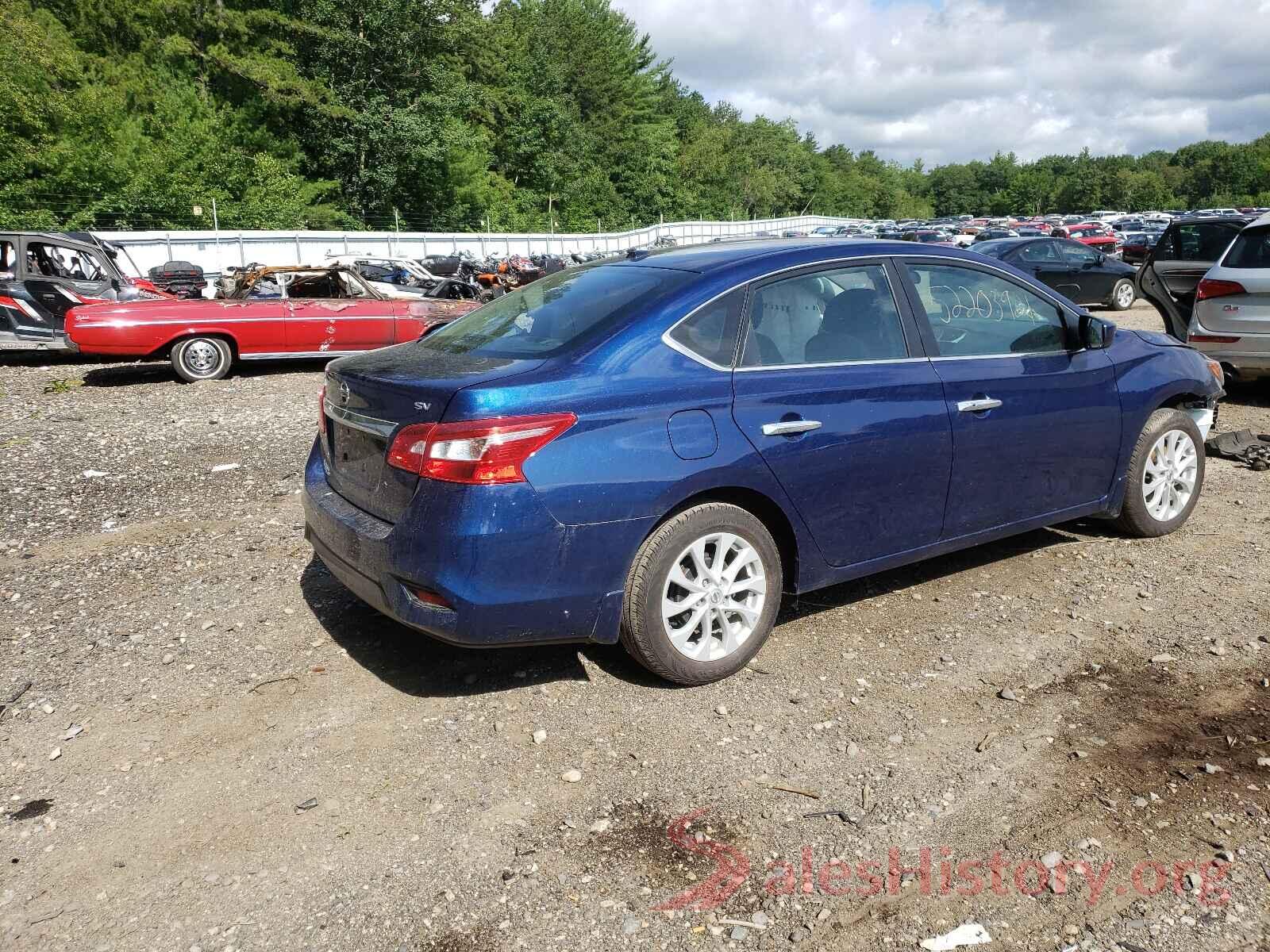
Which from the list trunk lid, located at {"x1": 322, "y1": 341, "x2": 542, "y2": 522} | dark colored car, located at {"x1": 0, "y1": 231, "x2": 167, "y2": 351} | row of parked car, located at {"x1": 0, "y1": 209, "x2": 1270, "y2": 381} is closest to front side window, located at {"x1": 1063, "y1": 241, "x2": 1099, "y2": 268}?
row of parked car, located at {"x1": 0, "y1": 209, "x2": 1270, "y2": 381}

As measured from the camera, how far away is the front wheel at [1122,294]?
1911cm

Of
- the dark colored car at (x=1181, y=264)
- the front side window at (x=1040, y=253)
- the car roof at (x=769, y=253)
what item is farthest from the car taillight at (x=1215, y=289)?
the front side window at (x=1040, y=253)

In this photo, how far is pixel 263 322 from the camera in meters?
12.2

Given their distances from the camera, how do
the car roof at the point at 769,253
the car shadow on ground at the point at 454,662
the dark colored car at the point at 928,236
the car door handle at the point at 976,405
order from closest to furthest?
the car shadow on ground at the point at 454,662 → the car roof at the point at 769,253 → the car door handle at the point at 976,405 → the dark colored car at the point at 928,236

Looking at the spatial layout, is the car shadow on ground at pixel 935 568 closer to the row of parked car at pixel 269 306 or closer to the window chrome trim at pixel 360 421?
the window chrome trim at pixel 360 421

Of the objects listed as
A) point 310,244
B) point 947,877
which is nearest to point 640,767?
point 947,877

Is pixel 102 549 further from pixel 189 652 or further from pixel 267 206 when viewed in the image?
pixel 267 206

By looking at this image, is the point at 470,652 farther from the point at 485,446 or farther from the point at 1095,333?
the point at 1095,333

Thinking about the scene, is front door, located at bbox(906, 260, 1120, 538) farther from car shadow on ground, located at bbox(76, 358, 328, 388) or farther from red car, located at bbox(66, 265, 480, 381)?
car shadow on ground, located at bbox(76, 358, 328, 388)

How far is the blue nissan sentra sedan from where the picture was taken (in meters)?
3.41

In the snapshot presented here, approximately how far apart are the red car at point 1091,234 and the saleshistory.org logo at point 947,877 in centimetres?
3571

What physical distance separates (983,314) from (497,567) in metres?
2.72

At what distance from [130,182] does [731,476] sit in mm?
37934

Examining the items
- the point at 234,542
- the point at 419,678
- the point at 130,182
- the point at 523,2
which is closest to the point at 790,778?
the point at 419,678
